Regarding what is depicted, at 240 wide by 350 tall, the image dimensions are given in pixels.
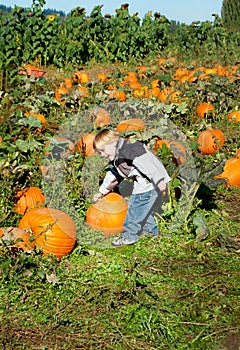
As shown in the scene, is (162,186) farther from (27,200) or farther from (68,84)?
(68,84)

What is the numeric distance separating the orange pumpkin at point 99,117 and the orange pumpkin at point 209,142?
1.10 meters

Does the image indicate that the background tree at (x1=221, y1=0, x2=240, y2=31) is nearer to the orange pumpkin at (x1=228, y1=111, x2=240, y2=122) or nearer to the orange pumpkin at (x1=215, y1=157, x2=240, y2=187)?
the orange pumpkin at (x1=228, y1=111, x2=240, y2=122)

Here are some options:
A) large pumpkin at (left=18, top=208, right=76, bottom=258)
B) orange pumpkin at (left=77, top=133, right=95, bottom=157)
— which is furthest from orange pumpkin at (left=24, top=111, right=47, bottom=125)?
large pumpkin at (left=18, top=208, right=76, bottom=258)

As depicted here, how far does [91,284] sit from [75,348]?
2.33ft

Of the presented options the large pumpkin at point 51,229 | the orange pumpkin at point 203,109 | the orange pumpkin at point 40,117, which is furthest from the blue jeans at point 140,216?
the orange pumpkin at point 203,109

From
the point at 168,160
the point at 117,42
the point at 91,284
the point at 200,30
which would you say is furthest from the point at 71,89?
the point at 200,30

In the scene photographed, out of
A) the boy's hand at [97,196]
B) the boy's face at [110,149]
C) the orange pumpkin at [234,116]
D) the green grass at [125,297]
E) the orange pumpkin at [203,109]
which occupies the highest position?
the boy's face at [110,149]

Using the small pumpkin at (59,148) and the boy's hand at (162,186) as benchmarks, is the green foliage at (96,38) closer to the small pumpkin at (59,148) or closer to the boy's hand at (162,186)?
the small pumpkin at (59,148)

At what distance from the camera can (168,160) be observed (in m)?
4.97

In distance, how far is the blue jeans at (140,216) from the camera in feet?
14.6

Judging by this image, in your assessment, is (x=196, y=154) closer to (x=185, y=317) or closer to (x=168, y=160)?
(x=168, y=160)

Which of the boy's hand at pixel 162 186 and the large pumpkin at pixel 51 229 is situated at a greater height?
the boy's hand at pixel 162 186

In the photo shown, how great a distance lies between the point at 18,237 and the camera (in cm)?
399

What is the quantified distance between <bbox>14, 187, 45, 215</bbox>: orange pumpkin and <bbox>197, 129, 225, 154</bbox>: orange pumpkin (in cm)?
235
